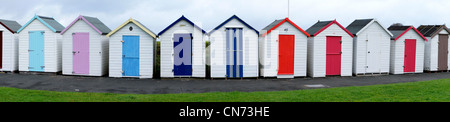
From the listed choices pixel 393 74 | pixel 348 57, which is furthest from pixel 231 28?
pixel 393 74

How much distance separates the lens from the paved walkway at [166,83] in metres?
13.8

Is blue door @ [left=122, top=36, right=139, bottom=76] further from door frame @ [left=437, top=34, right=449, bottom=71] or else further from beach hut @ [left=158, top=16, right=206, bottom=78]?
door frame @ [left=437, top=34, right=449, bottom=71]

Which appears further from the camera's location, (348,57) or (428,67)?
(428,67)

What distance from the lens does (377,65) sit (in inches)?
767

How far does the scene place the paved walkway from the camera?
1376 cm

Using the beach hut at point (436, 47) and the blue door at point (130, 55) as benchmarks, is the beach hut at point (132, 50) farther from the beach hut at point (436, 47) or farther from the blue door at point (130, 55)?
the beach hut at point (436, 47)

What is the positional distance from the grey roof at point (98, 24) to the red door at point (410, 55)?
591 inches

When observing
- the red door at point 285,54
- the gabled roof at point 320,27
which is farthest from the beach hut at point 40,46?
the gabled roof at point 320,27

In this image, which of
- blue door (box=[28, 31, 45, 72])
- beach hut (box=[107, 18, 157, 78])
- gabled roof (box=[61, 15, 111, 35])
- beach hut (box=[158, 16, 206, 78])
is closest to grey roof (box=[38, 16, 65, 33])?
blue door (box=[28, 31, 45, 72])

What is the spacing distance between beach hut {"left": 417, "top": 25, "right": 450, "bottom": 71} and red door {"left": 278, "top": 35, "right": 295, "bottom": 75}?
29.4 feet

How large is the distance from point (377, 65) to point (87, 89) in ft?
44.9

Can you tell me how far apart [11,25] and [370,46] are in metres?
17.9
